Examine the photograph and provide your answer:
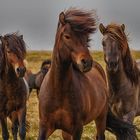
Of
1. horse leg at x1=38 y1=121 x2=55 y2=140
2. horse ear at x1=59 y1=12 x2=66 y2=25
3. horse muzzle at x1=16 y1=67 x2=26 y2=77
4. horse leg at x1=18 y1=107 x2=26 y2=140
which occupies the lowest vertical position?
horse leg at x1=18 y1=107 x2=26 y2=140

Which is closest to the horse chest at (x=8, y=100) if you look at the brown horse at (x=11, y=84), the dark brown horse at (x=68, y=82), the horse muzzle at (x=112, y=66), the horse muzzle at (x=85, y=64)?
the brown horse at (x=11, y=84)

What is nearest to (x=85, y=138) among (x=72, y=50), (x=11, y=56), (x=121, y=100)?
(x=121, y=100)

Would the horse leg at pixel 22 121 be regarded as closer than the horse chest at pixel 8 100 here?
No

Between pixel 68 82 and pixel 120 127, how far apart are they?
8.84 feet

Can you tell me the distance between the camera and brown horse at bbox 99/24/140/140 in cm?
944

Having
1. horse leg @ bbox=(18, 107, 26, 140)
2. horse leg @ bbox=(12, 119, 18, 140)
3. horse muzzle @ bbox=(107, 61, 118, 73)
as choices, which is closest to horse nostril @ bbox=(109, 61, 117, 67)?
horse muzzle @ bbox=(107, 61, 118, 73)

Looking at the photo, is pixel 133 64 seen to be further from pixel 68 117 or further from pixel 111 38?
pixel 68 117

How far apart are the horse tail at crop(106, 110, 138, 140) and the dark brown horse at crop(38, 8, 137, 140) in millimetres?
1848

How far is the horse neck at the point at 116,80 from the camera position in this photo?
9.96m

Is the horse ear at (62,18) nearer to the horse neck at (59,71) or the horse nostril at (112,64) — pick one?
the horse neck at (59,71)

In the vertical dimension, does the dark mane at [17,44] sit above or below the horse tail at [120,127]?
above

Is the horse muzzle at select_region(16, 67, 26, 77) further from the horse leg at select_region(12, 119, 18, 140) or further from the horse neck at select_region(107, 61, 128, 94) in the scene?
the horse leg at select_region(12, 119, 18, 140)

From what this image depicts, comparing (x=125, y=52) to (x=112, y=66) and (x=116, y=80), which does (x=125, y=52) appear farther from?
(x=116, y=80)

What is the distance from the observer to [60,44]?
7227 millimetres
